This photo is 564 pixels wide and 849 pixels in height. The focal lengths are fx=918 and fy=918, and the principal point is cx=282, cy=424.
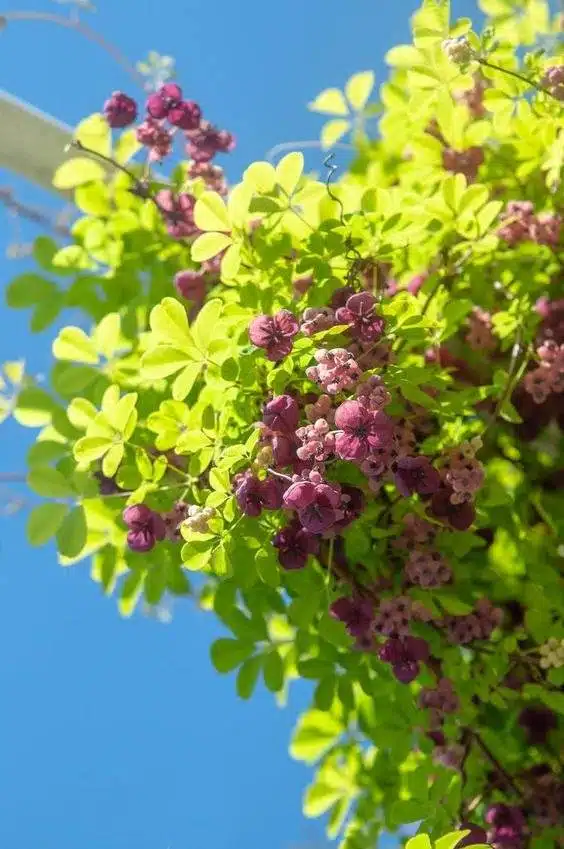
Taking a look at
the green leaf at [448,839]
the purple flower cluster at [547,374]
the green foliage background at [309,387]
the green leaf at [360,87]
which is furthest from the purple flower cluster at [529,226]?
the green leaf at [448,839]

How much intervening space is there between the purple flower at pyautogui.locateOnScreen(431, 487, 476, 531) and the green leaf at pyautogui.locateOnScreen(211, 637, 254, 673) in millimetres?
310

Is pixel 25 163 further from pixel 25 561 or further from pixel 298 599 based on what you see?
pixel 298 599

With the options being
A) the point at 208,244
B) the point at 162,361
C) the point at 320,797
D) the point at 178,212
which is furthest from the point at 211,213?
the point at 320,797

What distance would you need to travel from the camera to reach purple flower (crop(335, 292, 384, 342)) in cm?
69

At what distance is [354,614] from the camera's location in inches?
31.5

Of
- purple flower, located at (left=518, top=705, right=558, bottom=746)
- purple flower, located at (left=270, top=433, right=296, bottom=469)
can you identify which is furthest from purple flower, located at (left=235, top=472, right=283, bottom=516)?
purple flower, located at (left=518, top=705, right=558, bottom=746)

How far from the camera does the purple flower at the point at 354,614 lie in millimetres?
797

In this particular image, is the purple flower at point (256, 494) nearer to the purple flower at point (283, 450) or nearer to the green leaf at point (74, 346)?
the purple flower at point (283, 450)

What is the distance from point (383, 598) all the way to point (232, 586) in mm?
157

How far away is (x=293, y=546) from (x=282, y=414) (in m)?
0.11

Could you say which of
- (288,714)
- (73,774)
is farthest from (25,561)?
(288,714)

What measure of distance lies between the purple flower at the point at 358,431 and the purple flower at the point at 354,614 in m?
0.23

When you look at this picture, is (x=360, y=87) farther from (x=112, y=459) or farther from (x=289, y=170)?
(x=112, y=459)

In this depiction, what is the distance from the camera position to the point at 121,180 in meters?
1.13
